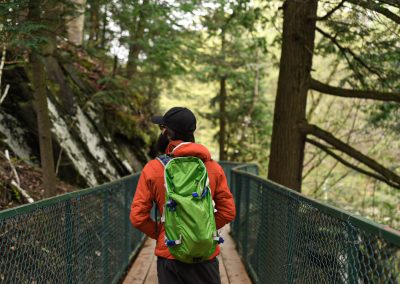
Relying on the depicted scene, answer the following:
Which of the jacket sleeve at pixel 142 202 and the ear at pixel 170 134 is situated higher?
the ear at pixel 170 134

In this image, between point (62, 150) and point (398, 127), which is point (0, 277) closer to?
point (62, 150)

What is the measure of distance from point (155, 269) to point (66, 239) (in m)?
3.51

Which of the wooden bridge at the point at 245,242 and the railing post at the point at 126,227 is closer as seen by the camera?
the wooden bridge at the point at 245,242

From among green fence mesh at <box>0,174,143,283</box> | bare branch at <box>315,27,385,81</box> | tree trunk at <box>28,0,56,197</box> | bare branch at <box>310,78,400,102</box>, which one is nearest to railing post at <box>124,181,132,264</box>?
green fence mesh at <box>0,174,143,283</box>

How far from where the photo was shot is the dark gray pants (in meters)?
3.15

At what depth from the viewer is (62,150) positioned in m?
9.55

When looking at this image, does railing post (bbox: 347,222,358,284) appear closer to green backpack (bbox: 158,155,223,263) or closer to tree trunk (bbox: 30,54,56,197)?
green backpack (bbox: 158,155,223,263)

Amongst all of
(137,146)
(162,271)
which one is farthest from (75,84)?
(162,271)

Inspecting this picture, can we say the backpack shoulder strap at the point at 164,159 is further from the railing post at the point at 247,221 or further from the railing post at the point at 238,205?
the railing post at the point at 238,205

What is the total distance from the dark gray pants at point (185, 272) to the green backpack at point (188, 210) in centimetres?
12

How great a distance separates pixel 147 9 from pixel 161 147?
494cm

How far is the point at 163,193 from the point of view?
313cm

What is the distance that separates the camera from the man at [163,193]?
10.2ft

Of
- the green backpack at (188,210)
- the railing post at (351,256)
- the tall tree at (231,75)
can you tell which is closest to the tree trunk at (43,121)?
the green backpack at (188,210)
